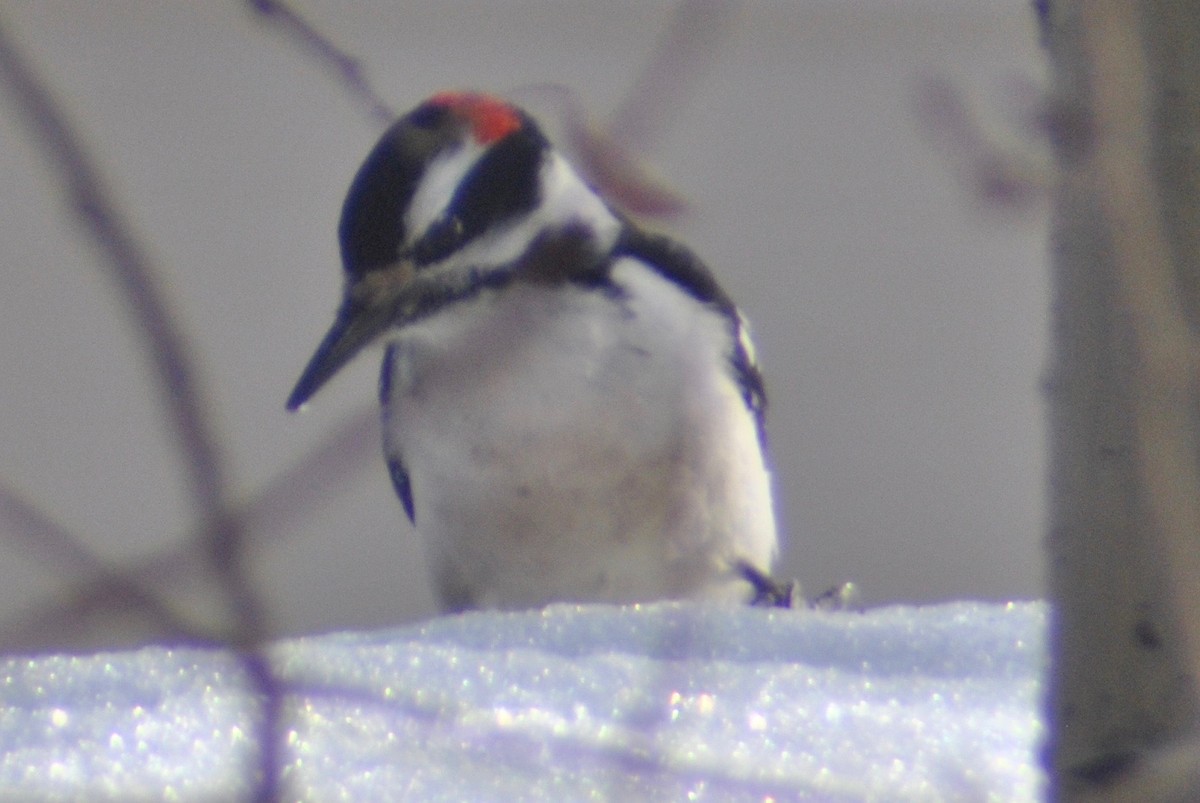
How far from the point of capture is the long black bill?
1.43 m

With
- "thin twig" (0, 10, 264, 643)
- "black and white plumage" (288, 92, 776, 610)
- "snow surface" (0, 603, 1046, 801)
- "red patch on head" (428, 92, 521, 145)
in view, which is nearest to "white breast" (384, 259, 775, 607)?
"black and white plumage" (288, 92, 776, 610)

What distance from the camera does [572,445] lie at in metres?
1.59

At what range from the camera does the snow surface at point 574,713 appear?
0.89m

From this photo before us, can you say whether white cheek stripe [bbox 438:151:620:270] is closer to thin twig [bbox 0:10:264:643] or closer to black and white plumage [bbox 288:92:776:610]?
black and white plumage [bbox 288:92:776:610]

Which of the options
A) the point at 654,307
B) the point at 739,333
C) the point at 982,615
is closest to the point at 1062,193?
the point at 982,615

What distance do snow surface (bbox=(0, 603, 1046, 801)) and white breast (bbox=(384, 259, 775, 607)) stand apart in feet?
1.12

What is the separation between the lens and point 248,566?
15.2 inches

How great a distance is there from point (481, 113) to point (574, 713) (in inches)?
30.7

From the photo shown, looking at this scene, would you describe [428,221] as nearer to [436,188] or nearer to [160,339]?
[436,188]

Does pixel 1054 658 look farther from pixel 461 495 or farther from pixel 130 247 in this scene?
pixel 461 495

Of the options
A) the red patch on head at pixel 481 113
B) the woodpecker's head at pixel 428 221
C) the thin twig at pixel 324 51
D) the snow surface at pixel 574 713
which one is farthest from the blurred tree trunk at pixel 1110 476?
the red patch on head at pixel 481 113

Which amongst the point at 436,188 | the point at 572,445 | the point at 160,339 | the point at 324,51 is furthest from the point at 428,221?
the point at 160,339

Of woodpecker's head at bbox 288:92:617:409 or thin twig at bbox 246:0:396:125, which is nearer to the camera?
thin twig at bbox 246:0:396:125

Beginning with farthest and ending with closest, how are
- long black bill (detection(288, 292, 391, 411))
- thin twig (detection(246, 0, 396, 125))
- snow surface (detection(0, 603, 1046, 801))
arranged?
long black bill (detection(288, 292, 391, 411)) < snow surface (detection(0, 603, 1046, 801)) < thin twig (detection(246, 0, 396, 125))
